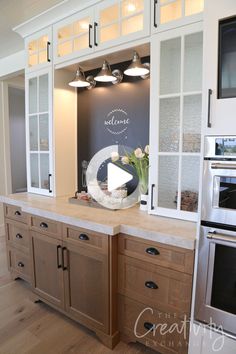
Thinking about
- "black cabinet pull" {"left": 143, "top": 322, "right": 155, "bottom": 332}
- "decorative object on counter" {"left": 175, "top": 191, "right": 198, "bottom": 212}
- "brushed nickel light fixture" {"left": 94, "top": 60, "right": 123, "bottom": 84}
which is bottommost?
"black cabinet pull" {"left": 143, "top": 322, "right": 155, "bottom": 332}

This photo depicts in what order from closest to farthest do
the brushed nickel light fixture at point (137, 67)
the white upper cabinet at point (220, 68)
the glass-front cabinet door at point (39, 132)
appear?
the white upper cabinet at point (220, 68) → the brushed nickel light fixture at point (137, 67) → the glass-front cabinet door at point (39, 132)

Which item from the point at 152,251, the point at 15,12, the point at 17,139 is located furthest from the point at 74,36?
the point at 17,139

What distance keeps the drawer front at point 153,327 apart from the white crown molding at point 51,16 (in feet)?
7.98

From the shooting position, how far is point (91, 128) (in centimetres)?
262

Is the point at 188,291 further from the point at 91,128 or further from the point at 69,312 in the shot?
the point at 91,128

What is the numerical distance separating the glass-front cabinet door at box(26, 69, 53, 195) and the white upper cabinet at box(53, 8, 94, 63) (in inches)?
10.6

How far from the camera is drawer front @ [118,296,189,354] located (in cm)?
151

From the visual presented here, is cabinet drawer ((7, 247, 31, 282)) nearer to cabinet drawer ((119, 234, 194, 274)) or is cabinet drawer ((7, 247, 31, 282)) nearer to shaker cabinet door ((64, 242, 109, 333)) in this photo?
shaker cabinet door ((64, 242, 109, 333))

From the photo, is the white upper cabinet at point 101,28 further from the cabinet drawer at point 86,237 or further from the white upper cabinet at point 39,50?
the cabinet drawer at point 86,237

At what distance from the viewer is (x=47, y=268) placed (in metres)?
2.11

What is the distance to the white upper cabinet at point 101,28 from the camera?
181 centimetres

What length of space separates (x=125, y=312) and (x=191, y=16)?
2103mm

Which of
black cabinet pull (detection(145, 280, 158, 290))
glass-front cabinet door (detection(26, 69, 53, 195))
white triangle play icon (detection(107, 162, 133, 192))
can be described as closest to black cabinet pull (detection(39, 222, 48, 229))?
glass-front cabinet door (detection(26, 69, 53, 195))

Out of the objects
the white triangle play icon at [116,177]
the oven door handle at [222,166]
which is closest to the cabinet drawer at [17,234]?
the white triangle play icon at [116,177]
